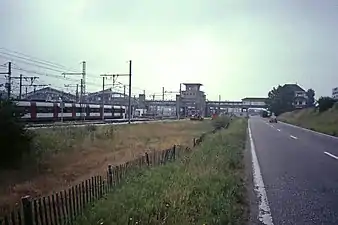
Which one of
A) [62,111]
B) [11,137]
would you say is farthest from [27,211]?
[62,111]

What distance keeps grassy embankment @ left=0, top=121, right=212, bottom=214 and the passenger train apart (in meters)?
6.66

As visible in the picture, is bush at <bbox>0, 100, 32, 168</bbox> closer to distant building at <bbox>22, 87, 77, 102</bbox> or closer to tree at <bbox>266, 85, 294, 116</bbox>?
distant building at <bbox>22, 87, 77, 102</bbox>

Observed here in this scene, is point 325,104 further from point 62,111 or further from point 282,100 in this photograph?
point 282,100

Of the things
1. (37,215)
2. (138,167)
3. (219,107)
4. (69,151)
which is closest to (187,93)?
(219,107)

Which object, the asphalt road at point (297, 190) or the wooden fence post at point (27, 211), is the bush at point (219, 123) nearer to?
the asphalt road at point (297, 190)

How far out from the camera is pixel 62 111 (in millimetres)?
42156

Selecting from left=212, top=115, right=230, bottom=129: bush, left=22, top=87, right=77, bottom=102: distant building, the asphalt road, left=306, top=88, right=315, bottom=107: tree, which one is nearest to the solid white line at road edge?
the asphalt road

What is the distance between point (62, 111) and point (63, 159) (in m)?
22.4

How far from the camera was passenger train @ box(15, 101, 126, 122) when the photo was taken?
38.9 m

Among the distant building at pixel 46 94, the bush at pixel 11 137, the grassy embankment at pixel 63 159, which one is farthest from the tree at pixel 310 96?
the bush at pixel 11 137

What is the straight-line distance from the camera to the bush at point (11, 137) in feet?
55.8

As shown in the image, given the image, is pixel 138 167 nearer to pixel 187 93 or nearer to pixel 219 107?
pixel 187 93

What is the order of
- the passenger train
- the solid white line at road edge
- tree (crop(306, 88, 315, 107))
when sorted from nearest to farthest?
the solid white line at road edge < the passenger train < tree (crop(306, 88, 315, 107))

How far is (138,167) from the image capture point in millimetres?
12602
